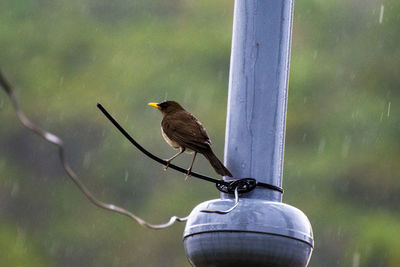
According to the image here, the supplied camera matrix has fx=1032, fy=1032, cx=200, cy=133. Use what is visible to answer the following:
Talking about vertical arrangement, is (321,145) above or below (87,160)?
above

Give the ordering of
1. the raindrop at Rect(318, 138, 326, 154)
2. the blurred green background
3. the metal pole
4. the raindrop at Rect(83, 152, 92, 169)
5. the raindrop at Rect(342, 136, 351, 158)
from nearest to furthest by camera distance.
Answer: the metal pole
the blurred green background
the raindrop at Rect(318, 138, 326, 154)
the raindrop at Rect(342, 136, 351, 158)
the raindrop at Rect(83, 152, 92, 169)

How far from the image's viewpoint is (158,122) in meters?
15.0

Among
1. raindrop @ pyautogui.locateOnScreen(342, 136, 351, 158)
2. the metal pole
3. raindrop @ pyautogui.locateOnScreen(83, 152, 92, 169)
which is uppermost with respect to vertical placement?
the metal pole

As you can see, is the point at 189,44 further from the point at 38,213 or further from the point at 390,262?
the point at 390,262

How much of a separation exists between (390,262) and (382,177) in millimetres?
1413

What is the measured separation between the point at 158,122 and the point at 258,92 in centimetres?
1042

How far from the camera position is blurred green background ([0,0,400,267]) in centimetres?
1457

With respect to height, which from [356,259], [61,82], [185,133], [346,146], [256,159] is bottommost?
[356,259]

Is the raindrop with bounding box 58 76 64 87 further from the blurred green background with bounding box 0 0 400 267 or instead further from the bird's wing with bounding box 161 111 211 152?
the bird's wing with bounding box 161 111 211 152

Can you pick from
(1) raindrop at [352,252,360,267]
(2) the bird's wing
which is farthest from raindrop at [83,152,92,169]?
(2) the bird's wing

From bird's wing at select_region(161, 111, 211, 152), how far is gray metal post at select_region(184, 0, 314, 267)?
0.57 meters

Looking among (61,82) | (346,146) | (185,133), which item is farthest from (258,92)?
(61,82)

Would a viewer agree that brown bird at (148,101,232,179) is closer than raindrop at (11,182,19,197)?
Yes

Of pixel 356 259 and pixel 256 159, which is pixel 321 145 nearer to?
pixel 356 259
